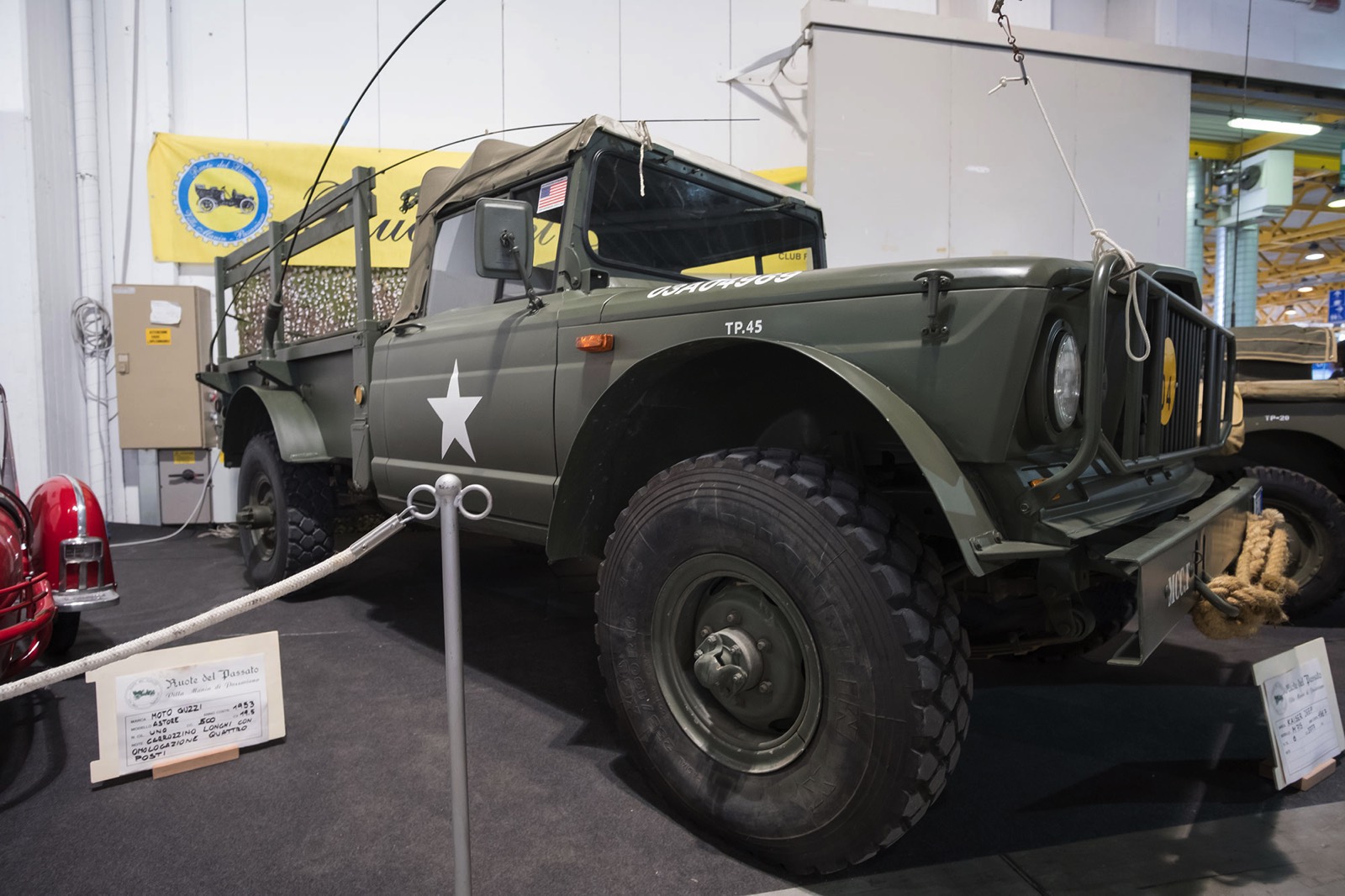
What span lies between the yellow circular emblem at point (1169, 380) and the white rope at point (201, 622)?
195cm

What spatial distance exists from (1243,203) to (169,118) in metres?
11.4

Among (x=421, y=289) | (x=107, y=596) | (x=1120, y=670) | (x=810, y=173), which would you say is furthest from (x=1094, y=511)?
(x=810, y=173)

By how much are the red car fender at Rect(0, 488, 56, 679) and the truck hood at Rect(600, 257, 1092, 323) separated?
6.53 ft

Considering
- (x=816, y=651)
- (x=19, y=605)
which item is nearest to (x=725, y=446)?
(x=816, y=651)

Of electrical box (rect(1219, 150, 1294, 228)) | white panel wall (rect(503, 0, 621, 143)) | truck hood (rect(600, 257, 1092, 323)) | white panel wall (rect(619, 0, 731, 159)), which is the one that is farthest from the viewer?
electrical box (rect(1219, 150, 1294, 228))

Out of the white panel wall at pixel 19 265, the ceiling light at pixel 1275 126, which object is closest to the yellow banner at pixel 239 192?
the white panel wall at pixel 19 265

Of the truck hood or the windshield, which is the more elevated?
the windshield

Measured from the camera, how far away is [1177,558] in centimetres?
168

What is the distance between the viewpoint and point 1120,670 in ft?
9.92

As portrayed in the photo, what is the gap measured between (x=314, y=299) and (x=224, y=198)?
1211 millimetres

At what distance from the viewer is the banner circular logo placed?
631 centimetres

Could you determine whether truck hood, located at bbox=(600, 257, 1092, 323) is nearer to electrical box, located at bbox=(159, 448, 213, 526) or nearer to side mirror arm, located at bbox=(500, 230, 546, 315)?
side mirror arm, located at bbox=(500, 230, 546, 315)

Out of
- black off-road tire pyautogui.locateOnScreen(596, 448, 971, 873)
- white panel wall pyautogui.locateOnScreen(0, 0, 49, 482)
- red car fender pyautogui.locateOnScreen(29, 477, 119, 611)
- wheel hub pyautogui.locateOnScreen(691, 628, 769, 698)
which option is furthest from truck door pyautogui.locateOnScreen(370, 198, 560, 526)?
white panel wall pyautogui.locateOnScreen(0, 0, 49, 482)

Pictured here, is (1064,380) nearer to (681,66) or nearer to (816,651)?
(816,651)
